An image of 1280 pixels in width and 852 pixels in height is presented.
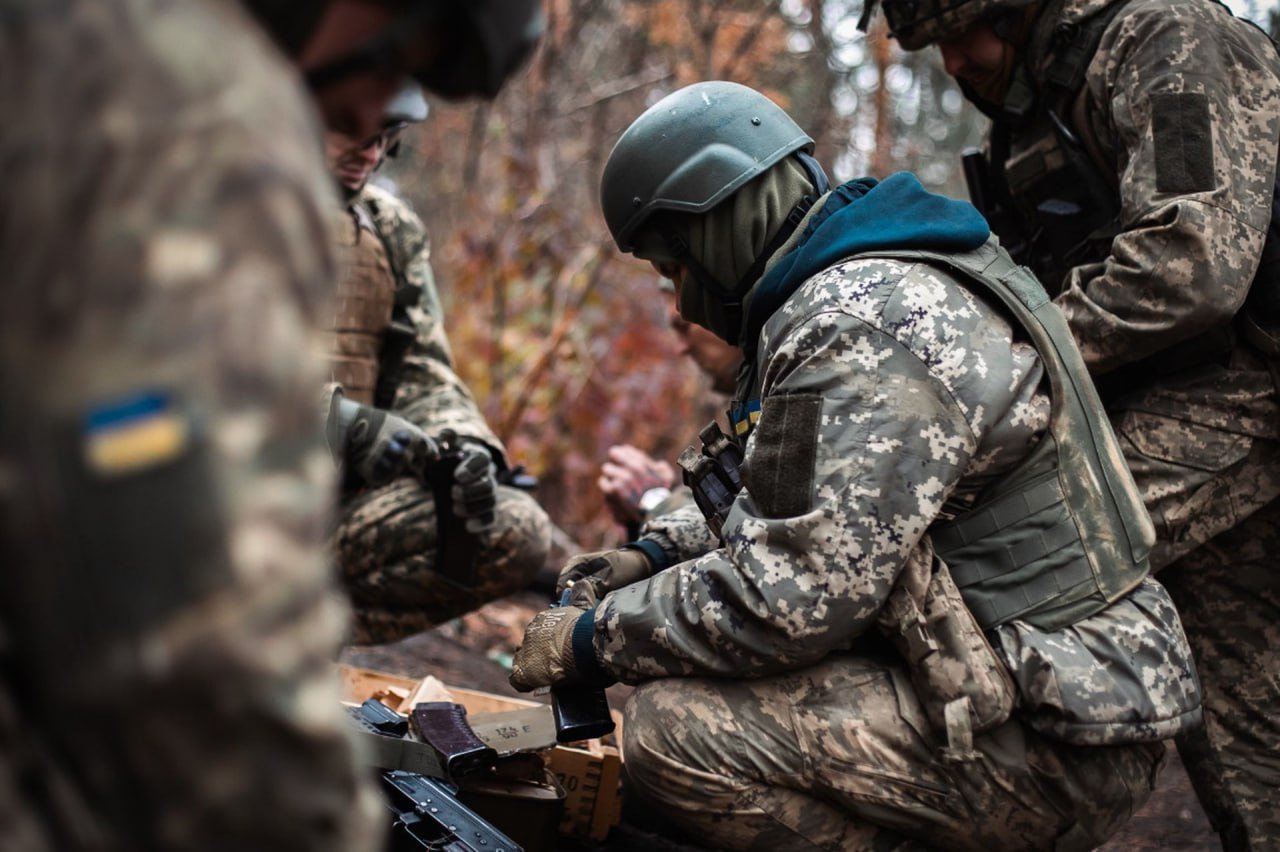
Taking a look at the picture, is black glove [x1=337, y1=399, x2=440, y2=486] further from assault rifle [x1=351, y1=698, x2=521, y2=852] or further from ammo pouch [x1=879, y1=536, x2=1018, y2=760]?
ammo pouch [x1=879, y1=536, x2=1018, y2=760]

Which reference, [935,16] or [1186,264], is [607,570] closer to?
[1186,264]

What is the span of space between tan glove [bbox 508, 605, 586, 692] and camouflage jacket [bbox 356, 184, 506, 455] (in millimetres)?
1875

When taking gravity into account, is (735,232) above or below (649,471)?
above

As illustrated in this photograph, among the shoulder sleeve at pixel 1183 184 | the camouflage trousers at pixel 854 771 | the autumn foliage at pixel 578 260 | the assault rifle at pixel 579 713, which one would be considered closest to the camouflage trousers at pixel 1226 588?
the shoulder sleeve at pixel 1183 184

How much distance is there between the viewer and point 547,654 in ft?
9.73

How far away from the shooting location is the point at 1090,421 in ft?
9.14

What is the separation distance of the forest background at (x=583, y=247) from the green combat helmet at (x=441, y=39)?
603 cm

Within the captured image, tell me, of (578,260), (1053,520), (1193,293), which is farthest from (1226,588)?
(578,260)

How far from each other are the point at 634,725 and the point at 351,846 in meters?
1.74

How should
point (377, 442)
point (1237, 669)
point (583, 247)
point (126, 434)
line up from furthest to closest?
point (583, 247) < point (377, 442) < point (1237, 669) < point (126, 434)

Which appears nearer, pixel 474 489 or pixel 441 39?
pixel 441 39

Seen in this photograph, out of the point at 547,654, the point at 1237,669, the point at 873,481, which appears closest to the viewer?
the point at 873,481

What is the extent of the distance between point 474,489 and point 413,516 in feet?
1.43

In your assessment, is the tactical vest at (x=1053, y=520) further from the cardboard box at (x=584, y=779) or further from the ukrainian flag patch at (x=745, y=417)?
the cardboard box at (x=584, y=779)
